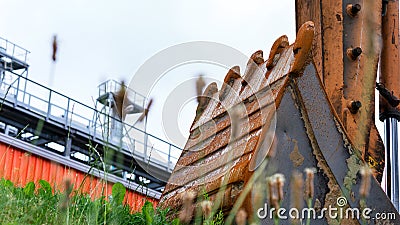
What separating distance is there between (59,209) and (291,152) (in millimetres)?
1085

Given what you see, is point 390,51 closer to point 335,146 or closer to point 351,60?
point 351,60

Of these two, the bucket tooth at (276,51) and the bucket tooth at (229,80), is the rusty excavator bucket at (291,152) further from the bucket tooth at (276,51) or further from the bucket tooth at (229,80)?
the bucket tooth at (229,80)

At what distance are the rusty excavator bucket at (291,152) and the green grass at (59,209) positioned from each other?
1.13 feet

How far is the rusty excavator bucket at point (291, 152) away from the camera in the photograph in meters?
2.92

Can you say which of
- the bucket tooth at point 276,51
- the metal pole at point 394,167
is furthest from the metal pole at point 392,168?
the bucket tooth at point 276,51

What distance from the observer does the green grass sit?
7.52ft

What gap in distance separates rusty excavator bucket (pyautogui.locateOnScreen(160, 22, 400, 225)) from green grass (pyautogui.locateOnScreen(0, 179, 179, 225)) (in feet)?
1.13

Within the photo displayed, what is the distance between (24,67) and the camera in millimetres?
33938

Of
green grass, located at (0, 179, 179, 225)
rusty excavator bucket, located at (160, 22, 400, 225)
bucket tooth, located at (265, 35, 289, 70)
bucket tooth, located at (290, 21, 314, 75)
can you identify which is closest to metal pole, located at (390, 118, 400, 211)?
rusty excavator bucket, located at (160, 22, 400, 225)

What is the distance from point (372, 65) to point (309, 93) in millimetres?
858

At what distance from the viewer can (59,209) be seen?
237 cm

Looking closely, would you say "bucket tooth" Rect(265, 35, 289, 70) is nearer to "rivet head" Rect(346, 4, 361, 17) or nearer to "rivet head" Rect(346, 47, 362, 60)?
"rivet head" Rect(346, 47, 362, 60)

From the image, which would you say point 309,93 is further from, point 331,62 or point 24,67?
point 24,67

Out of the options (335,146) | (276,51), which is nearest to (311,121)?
(335,146)
